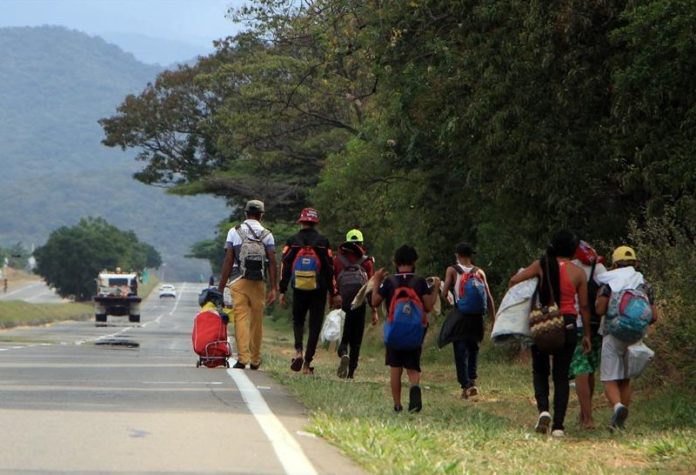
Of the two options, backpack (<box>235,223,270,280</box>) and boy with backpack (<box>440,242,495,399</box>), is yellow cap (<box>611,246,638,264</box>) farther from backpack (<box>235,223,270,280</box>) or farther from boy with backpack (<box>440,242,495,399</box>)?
backpack (<box>235,223,270,280</box>)

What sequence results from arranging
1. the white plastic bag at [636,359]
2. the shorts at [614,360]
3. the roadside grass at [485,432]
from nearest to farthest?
the roadside grass at [485,432], the white plastic bag at [636,359], the shorts at [614,360]

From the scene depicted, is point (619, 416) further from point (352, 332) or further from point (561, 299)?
point (352, 332)

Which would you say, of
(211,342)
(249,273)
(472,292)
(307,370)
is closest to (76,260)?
(211,342)

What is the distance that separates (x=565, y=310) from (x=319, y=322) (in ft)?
20.8

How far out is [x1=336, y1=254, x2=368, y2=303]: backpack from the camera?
19.4 metres

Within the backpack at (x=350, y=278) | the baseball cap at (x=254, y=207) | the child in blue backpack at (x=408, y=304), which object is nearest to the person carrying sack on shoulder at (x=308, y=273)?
the backpack at (x=350, y=278)

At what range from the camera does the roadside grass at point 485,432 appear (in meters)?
11.3

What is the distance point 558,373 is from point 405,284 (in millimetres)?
1772

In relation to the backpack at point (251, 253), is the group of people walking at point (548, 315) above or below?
below

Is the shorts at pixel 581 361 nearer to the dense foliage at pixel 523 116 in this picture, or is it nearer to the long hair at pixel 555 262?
the long hair at pixel 555 262

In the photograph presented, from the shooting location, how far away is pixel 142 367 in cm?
2144

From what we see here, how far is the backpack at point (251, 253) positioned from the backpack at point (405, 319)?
4710 millimetres

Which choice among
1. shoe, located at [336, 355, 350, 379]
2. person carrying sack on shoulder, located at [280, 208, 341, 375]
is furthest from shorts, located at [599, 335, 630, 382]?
shoe, located at [336, 355, 350, 379]

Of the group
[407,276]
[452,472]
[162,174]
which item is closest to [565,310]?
[407,276]
